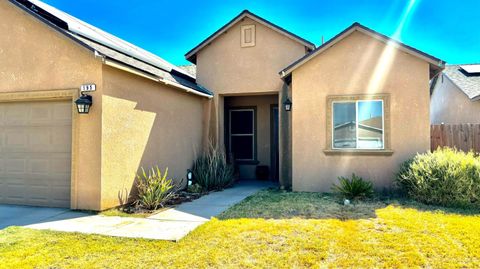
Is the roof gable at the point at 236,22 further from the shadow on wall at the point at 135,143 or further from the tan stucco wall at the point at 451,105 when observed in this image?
the tan stucco wall at the point at 451,105

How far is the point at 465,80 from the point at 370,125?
33.9 feet

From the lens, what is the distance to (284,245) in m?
4.83

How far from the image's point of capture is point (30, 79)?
760 cm

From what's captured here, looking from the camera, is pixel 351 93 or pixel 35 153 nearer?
pixel 35 153

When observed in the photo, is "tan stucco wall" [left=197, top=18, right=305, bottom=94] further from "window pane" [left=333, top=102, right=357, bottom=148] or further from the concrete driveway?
the concrete driveway

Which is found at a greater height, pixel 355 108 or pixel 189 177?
pixel 355 108

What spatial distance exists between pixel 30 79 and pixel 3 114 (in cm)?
141

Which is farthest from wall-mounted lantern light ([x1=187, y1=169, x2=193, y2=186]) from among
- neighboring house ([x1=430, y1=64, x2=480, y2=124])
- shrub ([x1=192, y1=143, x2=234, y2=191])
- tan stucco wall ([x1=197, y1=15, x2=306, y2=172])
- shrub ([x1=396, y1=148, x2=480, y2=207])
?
neighboring house ([x1=430, y1=64, x2=480, y2=124])

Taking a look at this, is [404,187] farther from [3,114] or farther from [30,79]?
[3,114]

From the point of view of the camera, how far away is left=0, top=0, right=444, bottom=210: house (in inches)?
285

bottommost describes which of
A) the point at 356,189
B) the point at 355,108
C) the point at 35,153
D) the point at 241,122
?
the point at 356,189

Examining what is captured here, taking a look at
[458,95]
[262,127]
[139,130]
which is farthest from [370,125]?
[458,95]

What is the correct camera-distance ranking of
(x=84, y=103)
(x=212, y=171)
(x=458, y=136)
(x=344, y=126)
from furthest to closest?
(x=212, y=171)
(x=458, y=136)
(x=344, y=126)
(x=84, y=103)

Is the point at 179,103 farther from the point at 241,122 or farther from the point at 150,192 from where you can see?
the point at 241,122
